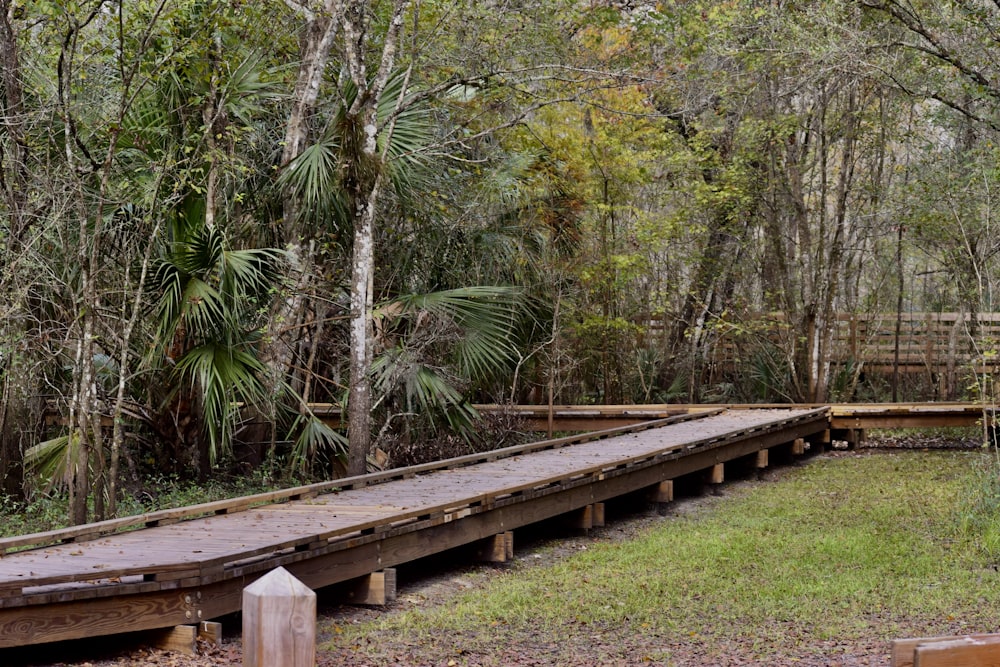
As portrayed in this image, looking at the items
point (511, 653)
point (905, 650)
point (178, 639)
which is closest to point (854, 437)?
point (511, 653)

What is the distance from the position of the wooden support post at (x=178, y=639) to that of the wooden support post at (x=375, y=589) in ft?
A: 4.59

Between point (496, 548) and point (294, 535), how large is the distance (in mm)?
2137

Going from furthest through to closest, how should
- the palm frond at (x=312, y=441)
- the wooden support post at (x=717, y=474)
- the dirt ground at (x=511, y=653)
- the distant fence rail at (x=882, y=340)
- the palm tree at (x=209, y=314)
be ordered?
the distant fence rail at (x=882, y=340) → the wooden support post at (x=717, y=474) → the palm frond at (x=312, y=441) → the palm tree at (x=209, y=314) → the dirt ground at (x=511, y=653)

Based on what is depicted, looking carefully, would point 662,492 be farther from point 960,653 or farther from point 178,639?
point 960,653

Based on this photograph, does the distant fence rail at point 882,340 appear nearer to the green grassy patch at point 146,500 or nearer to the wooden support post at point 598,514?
the wooden support post at point 598,514

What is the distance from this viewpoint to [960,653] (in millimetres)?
1923

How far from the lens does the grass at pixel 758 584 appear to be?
19.0 feet

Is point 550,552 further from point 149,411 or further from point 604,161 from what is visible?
point 604,161

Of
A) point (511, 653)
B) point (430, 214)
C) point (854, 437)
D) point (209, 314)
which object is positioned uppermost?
point (430, 214)

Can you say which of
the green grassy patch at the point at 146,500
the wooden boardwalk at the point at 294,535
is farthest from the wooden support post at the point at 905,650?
the green grassy patch at the point at 146,500

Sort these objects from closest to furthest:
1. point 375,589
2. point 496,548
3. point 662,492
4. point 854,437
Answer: point 375,589 < point 496,548 < point 662,492 < point 854,437

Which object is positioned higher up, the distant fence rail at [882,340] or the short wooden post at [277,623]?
the distant fence rail at [882,340]

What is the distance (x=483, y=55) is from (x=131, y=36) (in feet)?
15.1

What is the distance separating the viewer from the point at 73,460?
8438 millimetres
